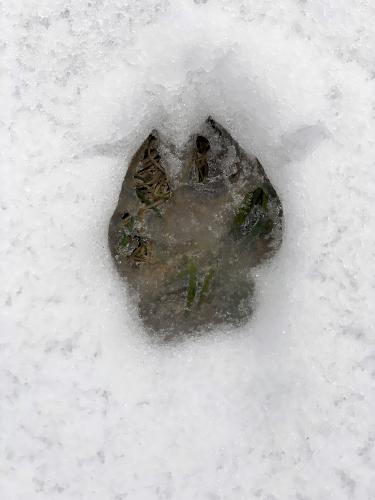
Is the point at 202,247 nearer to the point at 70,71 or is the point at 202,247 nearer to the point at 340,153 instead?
the point at 340,153

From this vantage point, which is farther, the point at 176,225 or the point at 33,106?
the point at 176,225

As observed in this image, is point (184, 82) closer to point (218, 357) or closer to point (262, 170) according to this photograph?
point (262, 170)

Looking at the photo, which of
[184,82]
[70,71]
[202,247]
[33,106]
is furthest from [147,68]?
[202,247]

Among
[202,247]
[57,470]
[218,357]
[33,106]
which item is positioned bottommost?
[57,470]

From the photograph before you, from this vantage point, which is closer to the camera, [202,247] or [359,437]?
[359,437]

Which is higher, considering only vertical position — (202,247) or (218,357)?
(202,247)

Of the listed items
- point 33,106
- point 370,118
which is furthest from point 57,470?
point 370,118
